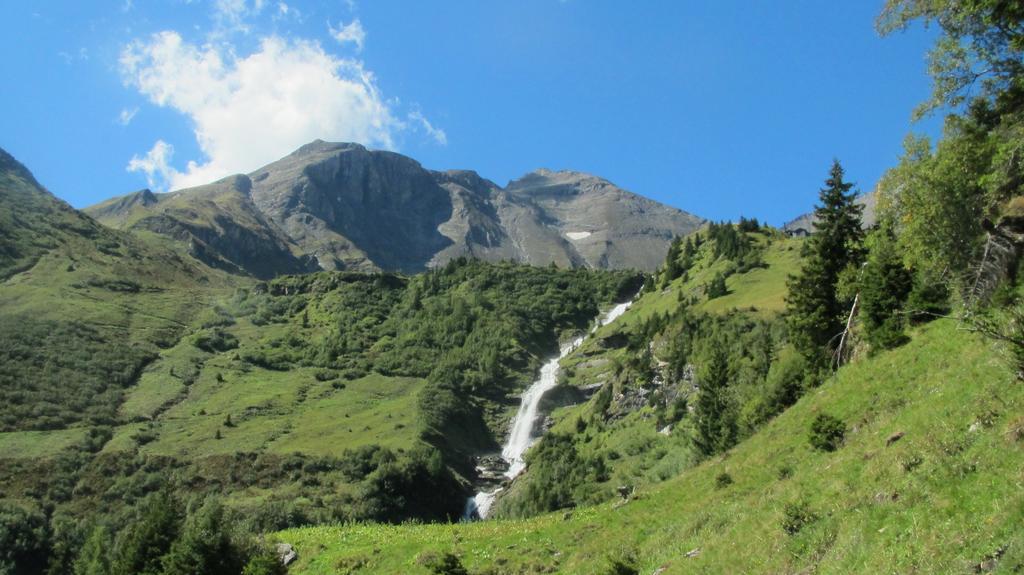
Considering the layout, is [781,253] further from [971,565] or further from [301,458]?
[971,565]

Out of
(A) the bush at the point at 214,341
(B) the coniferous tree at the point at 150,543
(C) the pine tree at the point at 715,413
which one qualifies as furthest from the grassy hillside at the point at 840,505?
(A) the bush at the point at 214,341

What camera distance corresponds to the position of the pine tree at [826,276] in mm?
41562

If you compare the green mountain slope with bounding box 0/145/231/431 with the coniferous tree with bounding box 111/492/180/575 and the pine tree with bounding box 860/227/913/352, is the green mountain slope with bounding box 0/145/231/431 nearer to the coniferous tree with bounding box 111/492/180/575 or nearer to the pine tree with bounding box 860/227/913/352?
the coniferous tree with bounding box 111/492/180/575

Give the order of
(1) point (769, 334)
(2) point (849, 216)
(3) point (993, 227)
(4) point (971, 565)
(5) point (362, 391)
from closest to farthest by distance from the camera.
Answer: (4) point (971, 565) < (3) point (993, 227) < (2) point (849, 216) < (1) point (769, 334) < (5) point (362, 391)

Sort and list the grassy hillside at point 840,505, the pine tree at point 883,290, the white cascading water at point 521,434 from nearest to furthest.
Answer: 1. the grassy hillside at point 840,505
2. the pine tree at point 883,290
3. the white cascading water at point 521,434

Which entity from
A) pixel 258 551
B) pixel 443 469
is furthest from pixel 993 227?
pixel 443 469

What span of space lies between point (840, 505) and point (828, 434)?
28.1 feet

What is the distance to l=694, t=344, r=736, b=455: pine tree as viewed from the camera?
47500 millimetres

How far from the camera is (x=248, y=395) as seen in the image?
143875 mm

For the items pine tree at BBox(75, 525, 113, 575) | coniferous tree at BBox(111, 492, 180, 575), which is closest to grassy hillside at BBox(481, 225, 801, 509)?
coniferous tree at BBox(111, 492, 180, 575)

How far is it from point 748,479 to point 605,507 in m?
10.2

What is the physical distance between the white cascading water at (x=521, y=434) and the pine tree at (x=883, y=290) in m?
68.6

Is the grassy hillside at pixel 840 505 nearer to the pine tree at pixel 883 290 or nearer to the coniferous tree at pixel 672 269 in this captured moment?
the pine tree at pixel 883 290

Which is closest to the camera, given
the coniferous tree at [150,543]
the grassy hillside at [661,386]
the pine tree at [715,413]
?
the coniferous tree at [150,543]
